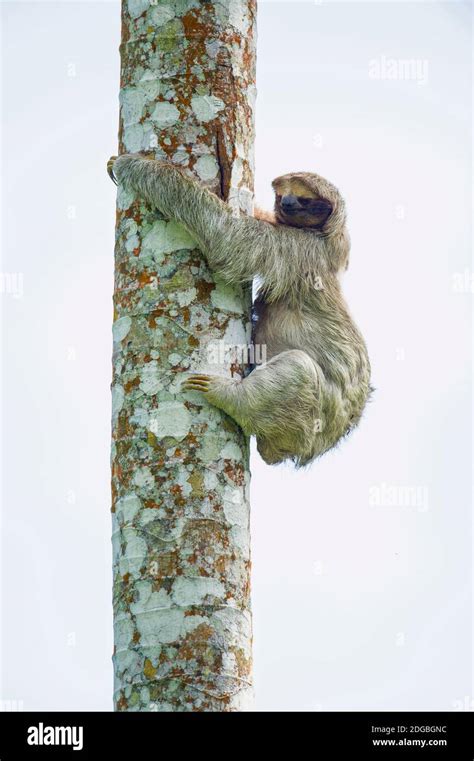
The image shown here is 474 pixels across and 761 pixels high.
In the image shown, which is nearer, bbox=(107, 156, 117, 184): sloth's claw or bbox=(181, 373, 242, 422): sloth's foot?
bbox=(181, 373, 242, 422): sloth's foot

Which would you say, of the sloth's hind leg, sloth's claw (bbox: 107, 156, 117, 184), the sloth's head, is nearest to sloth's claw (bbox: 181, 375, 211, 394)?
the sloth's hind leg

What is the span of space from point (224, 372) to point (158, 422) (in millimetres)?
663

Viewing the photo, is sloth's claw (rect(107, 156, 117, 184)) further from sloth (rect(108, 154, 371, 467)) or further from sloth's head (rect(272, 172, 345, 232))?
sloth's head (rect(272, 172, 345, 232))

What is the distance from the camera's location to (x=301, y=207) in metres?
10.0

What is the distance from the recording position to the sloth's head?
32.9ft

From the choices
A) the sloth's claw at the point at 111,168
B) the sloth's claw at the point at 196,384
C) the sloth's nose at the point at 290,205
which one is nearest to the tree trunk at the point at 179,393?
the sloth's claw at the point at 196,384

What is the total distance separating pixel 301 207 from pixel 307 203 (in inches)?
3.3

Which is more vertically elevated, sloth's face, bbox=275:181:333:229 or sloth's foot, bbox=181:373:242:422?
sloth's face, bbox=275:181:333:229

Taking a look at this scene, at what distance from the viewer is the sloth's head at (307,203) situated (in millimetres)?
10031

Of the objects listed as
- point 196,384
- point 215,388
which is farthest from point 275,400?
point 196,384

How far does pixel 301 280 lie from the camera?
9664 mm

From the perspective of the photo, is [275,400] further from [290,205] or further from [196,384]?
[290,205]

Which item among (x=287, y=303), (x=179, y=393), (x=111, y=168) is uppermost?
(x=111, y=168)

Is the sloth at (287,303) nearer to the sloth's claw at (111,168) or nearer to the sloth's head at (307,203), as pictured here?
the sloth's head at (307,203)
